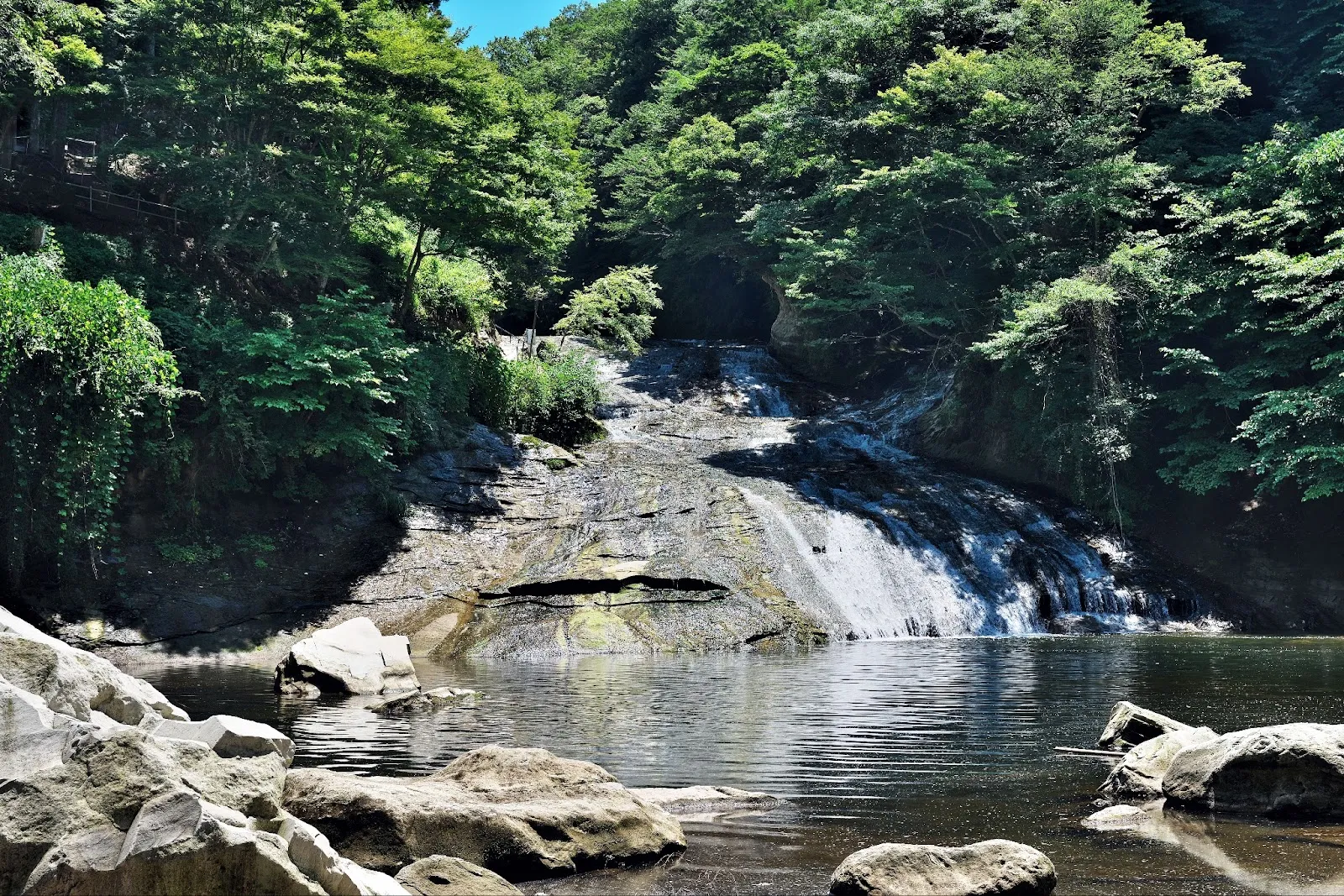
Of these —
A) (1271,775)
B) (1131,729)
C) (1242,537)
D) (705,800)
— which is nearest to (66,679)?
(705,800)

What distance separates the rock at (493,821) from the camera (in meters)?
7.12

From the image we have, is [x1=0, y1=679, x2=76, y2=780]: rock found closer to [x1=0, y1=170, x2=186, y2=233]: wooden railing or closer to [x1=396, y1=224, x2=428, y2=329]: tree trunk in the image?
[x1=0, y1=170, x2=186, y2=233]: wooden railing

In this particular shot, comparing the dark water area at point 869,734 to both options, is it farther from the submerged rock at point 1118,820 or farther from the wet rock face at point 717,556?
the wet rock face at point 717,556

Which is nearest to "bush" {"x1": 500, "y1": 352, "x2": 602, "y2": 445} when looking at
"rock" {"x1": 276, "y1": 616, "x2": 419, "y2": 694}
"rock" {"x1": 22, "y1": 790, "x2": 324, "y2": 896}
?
"rock" {"x1": 276, "y1": 616, "x2": 419, "y2": 694}

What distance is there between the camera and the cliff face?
2648cm

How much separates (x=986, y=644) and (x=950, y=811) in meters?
13.5

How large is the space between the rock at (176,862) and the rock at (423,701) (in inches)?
339

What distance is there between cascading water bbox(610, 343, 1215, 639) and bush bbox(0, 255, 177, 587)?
12474 millimetres

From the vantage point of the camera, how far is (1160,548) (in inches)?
1118

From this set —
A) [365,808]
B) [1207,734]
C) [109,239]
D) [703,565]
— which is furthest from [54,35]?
[1207,734]

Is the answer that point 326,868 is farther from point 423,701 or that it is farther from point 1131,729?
point 423,701

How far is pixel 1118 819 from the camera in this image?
8359 mm

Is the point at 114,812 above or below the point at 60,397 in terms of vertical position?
below

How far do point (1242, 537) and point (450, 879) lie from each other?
26.7 m
